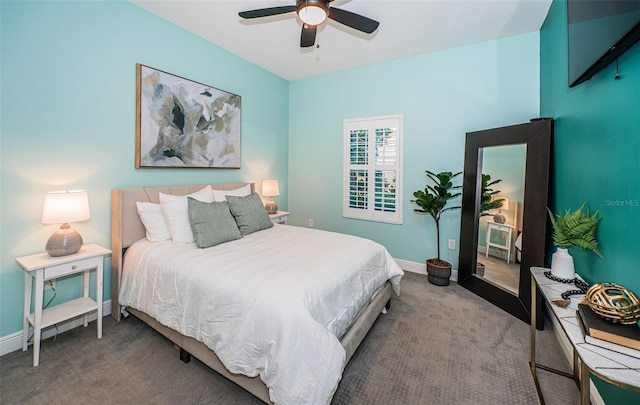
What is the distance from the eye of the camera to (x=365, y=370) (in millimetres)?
1772

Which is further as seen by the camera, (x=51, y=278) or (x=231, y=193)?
(x=231, y=193)

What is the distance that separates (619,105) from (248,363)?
2.36 meters

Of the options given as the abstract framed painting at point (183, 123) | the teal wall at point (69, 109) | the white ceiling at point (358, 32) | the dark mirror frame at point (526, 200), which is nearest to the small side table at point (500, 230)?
the dark mirror frame at point (526, 200)

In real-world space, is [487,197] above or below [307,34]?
below

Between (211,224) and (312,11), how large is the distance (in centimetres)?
187

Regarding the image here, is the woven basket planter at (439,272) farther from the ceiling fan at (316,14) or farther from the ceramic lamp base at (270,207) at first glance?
the ceiling fan at (316,14)

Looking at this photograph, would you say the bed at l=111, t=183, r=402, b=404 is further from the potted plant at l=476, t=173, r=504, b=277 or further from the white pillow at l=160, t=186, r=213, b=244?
the potted plant at l=476, t=173, r=504, b=277

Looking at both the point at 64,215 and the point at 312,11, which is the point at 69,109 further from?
the point at 312,11

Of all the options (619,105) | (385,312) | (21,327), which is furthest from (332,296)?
(21,327)

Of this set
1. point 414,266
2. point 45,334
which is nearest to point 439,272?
point 414,266

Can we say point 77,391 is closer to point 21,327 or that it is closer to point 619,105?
point 21,327

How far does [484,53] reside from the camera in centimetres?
303

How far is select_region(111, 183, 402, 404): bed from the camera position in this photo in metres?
1.30

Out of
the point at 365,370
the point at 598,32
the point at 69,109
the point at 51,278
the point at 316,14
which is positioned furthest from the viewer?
the point at 69,109
